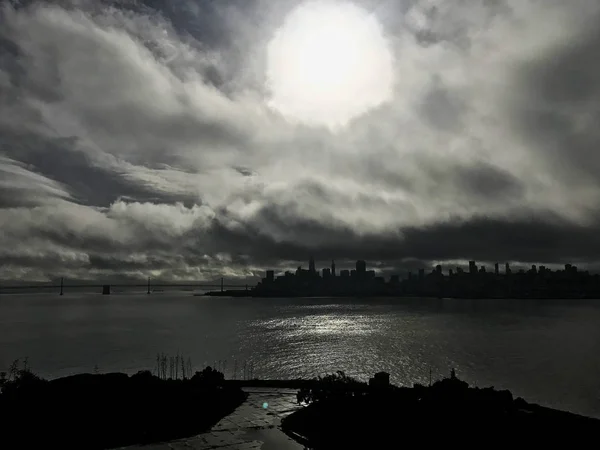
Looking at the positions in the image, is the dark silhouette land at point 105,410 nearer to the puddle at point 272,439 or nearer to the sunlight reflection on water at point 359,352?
the puddle at point 272,439

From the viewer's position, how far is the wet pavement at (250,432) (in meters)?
41.2

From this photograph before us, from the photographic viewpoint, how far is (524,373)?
99438 millimetres

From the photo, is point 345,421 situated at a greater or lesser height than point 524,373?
greater

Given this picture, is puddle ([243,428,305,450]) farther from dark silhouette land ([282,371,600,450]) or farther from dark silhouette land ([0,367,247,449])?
dark silhouette land ([0,367,247,449])

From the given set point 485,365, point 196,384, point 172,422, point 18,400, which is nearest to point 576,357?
point 485,365

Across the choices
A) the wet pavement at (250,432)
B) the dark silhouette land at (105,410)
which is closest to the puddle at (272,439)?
the wet pavement at (250,432)

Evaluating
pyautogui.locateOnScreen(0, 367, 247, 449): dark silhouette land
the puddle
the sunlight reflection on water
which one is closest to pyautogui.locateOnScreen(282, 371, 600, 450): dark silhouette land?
the puddle

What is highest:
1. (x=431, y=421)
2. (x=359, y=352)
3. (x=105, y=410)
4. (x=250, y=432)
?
(x=431, y=421)

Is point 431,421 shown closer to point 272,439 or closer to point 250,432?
point 272,439

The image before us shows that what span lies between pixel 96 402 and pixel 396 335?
441 feet

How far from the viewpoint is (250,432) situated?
44.8 metres

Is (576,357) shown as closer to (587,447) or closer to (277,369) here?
(277,369)

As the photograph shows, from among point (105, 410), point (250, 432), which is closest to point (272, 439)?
point (250, 432)

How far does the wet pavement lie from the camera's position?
41.2 meters
